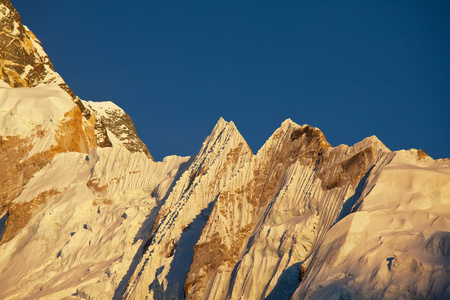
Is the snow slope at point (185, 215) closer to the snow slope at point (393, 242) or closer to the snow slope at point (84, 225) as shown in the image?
the snow slope at point (84, 225)

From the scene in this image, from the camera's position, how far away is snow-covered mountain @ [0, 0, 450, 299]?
38812 millimetres

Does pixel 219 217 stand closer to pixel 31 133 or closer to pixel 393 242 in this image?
pixel 393 242

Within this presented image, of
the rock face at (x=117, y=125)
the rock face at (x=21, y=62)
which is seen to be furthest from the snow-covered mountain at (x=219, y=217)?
the rock face at (x=117, y=125)

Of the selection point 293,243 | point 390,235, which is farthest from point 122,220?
point 390,235

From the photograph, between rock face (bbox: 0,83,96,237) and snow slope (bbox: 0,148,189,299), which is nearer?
snow slope (bbox: 0,148,189,299)

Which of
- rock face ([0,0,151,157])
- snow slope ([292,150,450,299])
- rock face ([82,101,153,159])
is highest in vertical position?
rock face ([82,101,153,159])

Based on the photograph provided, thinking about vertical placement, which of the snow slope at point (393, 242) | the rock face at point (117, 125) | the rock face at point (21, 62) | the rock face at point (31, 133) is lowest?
the snow slope at point (393, 242)

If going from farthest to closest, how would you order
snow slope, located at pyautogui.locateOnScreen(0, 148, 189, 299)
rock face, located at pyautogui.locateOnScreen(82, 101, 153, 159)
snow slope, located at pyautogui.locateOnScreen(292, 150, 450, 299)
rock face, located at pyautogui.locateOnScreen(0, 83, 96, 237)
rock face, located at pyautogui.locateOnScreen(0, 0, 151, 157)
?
rock face, located at pyautogui.locateOnScreen(82, 101, 153, 159)
rock face, located at pyautogui.locateOnScreen(0, 0, 151, 157)
rock face, located at pyautogui.locateOnScreen(0, 83, 96, 237)
snow slope, located at pyautogui.locateOnScreen(0, 148, 189, 299)
snow slope, located at pyautogui.locateOnScreen(292, 150, 450, 299)

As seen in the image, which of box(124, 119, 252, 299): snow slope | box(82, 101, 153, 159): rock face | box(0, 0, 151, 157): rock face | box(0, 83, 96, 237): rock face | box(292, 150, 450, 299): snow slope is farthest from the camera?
box(82, 101, 153, 159): rock face

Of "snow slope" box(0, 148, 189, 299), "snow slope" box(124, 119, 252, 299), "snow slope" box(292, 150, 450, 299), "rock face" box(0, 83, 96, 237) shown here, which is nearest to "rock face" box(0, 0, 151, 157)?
"rock face" box(0, 83, 96, 237)

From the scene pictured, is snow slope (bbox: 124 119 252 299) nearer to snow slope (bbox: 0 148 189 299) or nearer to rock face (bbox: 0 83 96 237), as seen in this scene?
snow slope (bbox: 0 148 189 299)

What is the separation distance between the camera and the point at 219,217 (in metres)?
52.3

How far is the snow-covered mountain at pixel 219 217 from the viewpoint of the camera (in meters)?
38.8

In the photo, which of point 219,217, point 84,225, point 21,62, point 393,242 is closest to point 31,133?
point 84,225
